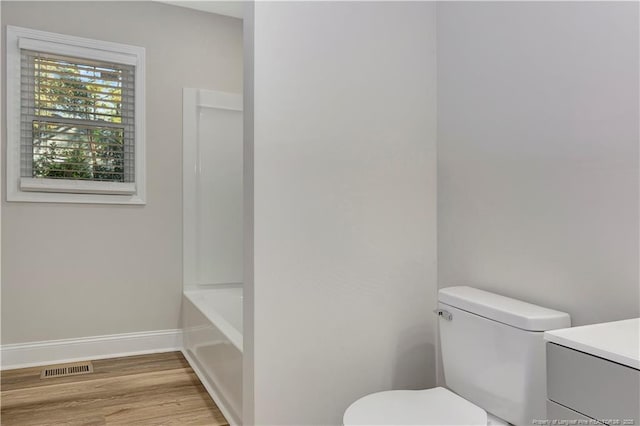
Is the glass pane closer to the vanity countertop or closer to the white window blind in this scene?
the white window blind

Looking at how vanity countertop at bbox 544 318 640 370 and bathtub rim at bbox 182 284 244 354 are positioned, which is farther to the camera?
bathtub rim at bbox 182 284 244 354

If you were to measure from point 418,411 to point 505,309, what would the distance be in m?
0.43

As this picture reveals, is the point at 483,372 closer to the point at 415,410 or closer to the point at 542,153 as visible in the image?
the point at 415,410

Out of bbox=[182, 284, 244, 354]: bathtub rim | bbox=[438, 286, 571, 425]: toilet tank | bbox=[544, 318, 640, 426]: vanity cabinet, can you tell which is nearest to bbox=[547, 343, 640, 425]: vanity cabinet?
bbox=[544, 318, 640, 426]: vanity cabinet

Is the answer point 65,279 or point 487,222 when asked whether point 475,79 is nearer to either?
point 487,222

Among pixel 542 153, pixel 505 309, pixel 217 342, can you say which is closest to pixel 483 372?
pixel 505 309

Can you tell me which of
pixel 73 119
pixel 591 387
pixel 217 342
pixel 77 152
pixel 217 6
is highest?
pixel 217 6

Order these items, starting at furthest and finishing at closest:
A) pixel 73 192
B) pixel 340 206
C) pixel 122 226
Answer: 1. pixel 122 226
2. pixel 73 192
3. pixel 340 206

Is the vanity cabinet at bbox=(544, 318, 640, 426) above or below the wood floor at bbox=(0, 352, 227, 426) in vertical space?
above

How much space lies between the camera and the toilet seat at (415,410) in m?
1.38

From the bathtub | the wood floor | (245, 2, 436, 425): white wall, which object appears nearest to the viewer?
(245, 2, 436, 425): white wall

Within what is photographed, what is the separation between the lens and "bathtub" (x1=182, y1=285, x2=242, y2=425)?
201cm

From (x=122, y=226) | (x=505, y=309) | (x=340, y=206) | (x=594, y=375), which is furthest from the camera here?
(x=122, y=226)

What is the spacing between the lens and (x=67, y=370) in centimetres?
275
